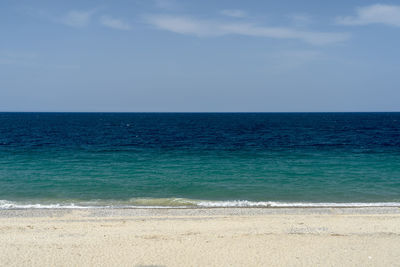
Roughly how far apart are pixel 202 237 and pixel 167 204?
619 cm

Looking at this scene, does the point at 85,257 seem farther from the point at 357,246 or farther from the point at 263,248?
the point at 357,246

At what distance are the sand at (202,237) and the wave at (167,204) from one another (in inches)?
40.9

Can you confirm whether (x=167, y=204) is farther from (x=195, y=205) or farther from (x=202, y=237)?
(x=202, y=237)

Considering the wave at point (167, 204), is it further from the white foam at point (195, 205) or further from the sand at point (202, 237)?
the sand at point (202, 237)

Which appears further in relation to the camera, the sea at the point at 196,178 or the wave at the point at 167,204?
the sea at the point at 196,178

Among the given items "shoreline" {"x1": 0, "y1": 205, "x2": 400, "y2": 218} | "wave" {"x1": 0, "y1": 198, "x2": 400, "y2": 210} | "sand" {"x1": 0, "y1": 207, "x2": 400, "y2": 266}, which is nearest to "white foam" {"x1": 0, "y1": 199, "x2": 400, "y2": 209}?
"wave" {"x1": 0, "y1": 198, "x2": 400, "y2": 210}

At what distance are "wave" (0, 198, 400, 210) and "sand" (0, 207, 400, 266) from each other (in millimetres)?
1039

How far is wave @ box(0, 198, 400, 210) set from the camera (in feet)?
60.2

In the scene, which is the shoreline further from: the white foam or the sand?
the white foam

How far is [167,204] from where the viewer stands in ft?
62.3

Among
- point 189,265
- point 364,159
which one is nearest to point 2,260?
point 189,265

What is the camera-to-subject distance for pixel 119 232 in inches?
539

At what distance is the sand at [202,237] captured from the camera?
11.0 meters

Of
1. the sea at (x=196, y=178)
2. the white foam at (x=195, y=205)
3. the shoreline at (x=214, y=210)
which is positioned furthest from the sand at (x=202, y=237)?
the sea at (x=196, y=178)
